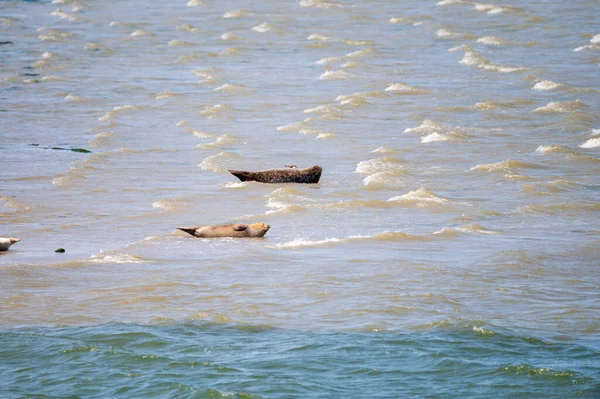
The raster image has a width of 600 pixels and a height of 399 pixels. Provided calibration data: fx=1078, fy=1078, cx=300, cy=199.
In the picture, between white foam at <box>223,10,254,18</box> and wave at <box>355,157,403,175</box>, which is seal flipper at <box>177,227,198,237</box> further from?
white foam at <box>223,10,254,18</box>

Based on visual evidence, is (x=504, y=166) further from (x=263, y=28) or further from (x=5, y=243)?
(x=263, y=28)

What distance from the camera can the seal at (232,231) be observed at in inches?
666

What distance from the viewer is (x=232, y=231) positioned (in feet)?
55.7

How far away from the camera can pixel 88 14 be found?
57.0 m

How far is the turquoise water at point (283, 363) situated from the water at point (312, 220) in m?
0.03

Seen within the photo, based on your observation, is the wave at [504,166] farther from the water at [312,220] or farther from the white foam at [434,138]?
the white foam at [434,138]

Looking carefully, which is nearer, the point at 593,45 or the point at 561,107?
the point at 561,107

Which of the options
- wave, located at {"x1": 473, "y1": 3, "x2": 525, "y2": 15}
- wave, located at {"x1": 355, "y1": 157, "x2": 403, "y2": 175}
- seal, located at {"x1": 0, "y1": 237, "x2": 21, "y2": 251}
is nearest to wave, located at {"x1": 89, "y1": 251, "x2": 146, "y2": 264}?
seal, located at {"x1": 0, "y1": 237, "x2": 21, "y2": 251}

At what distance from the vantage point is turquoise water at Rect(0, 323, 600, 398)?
33.7 feet

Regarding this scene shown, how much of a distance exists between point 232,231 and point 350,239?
1.86m

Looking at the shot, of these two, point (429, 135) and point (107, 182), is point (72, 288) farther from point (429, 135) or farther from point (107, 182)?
point (429, 135)

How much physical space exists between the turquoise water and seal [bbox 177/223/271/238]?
4659 millimetres

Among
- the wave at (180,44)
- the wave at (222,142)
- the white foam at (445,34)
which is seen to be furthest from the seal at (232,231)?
the wave at (180,44)

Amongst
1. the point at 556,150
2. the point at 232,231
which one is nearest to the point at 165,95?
the point at 556,150
